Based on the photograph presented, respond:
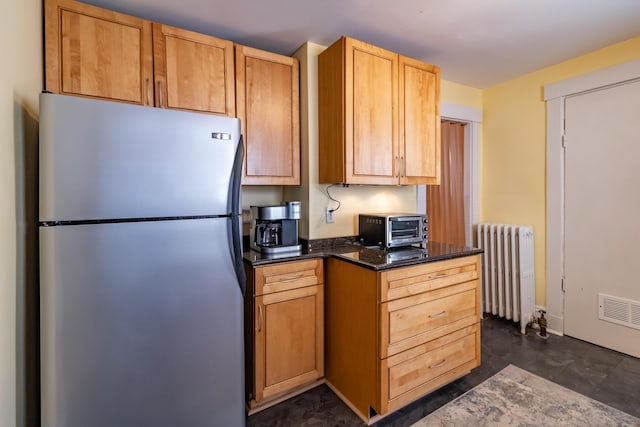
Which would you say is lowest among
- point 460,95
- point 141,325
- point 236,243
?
point 141,325

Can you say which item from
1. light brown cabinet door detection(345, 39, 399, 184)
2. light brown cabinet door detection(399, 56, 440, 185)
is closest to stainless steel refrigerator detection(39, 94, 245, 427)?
light brown cabinet door detection(345, 39, 399, 184)

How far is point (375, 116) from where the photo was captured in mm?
2262

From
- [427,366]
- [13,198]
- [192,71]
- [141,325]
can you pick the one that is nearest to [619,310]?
[427,366]

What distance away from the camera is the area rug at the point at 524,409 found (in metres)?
1.74

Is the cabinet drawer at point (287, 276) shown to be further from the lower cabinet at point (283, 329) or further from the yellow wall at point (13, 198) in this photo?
the yellow wall at point (13, 198)

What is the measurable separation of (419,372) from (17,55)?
243cm

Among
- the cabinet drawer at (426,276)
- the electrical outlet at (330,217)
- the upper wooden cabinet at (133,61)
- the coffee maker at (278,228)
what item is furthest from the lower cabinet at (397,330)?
the upper wooden cabinet at (133,61)

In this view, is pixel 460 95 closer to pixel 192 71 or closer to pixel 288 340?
pixel 192 71

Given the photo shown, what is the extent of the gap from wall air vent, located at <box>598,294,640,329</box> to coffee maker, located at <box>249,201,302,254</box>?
249cm

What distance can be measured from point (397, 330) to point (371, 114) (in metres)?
1.44

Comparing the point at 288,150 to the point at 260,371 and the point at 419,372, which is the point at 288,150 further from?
the point at 419,372

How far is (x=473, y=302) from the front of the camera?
2145mm

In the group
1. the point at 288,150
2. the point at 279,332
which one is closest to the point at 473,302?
the point at 279,332

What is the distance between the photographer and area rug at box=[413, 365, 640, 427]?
5.72 ft
